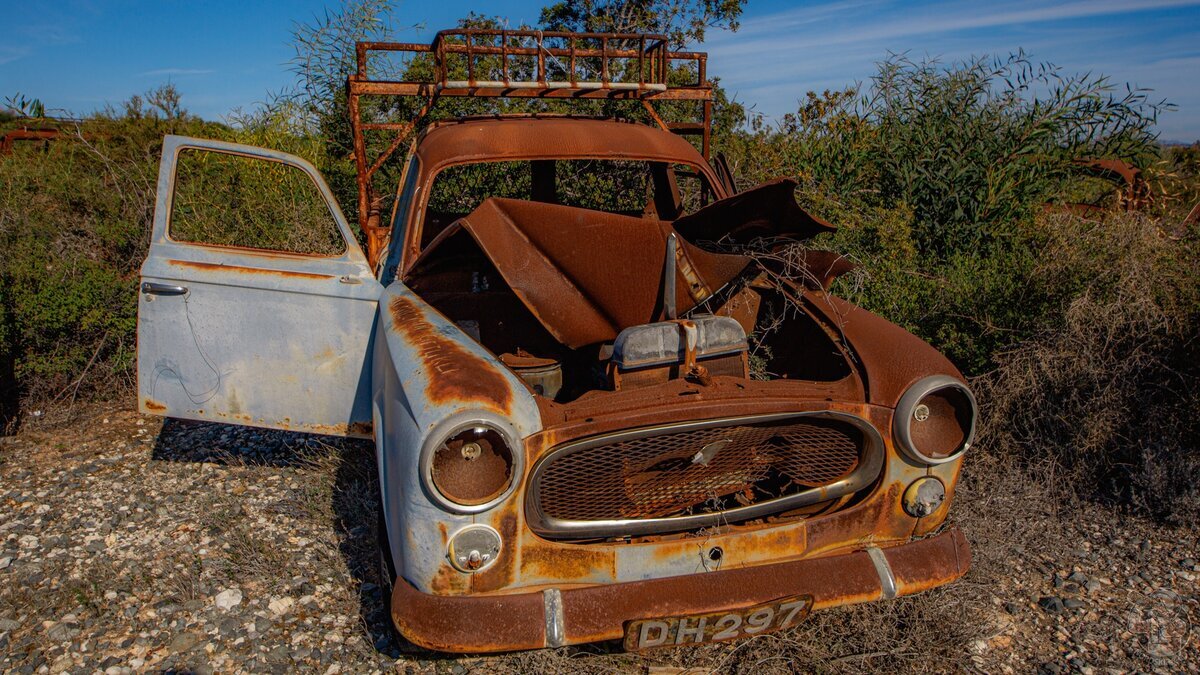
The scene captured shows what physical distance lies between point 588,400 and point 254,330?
1749 millimetres

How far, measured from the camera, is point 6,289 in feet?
14.9

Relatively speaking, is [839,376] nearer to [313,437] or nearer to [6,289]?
[313,437]

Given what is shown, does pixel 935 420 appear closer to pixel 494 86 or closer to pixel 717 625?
pixel 717 625

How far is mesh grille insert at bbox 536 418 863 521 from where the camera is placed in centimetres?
222

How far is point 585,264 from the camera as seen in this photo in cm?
256

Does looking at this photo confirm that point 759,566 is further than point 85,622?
No

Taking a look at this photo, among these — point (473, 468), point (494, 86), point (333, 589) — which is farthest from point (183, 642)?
point (494, 86)

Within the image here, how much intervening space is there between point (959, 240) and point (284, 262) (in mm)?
4415

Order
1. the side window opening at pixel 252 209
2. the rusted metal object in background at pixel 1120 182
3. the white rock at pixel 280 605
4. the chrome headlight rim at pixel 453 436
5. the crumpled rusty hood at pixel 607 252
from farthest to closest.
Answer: the side window opening at pixel 252 209
the rusted metal object in background at pixel 1120 182
the white rock at pixel 280 605
the crumpled rusty hood at pixel 607 252
the chrome headlight rim at pixel 453 436

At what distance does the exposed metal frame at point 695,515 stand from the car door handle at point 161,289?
2001mm

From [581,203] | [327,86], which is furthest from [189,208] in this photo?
[581,203]

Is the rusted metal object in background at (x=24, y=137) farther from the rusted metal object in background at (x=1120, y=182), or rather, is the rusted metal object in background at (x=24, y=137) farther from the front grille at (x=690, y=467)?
the rusted metal object in background at (x=1120, y=182)

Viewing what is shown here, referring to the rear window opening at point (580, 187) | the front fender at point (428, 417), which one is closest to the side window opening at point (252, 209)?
the rear window opening at point (580, 187)

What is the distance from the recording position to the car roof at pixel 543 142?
353 centimetres
